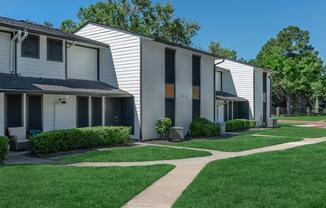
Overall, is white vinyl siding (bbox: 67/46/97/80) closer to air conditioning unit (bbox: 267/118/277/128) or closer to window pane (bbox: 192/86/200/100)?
window pane (bbox: 192/86/200/100)

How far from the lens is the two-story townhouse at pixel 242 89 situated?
31.1 metres

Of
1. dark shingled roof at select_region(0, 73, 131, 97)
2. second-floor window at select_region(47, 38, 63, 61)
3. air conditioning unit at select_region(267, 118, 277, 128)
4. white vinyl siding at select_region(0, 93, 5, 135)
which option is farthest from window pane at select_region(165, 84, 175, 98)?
air conditioning unit at select_region(267, 118, 277, 128)

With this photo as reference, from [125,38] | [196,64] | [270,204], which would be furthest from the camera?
[196,64]

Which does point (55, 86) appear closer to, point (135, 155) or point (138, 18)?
point (135, 155)

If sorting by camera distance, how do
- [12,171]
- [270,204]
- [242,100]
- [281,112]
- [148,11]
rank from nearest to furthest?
[270,204], [12,171], [242,100], [148,11], [281,112]

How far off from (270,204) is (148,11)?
39.7 meters

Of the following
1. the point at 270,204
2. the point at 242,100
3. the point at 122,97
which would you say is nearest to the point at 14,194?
the point at 270,204

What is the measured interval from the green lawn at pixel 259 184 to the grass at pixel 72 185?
1188 millimetres

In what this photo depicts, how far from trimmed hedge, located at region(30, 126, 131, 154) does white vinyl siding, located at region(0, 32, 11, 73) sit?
3691 millimetres

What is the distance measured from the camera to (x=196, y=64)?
76.6 ft

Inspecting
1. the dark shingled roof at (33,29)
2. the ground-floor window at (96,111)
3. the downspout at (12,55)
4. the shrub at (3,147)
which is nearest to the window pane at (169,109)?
the ground-floor window at (96,111)

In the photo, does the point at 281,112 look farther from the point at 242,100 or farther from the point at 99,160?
the point at 99,160

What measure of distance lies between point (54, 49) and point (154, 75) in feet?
17.0

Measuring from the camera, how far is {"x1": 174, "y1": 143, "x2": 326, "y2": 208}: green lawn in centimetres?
676
